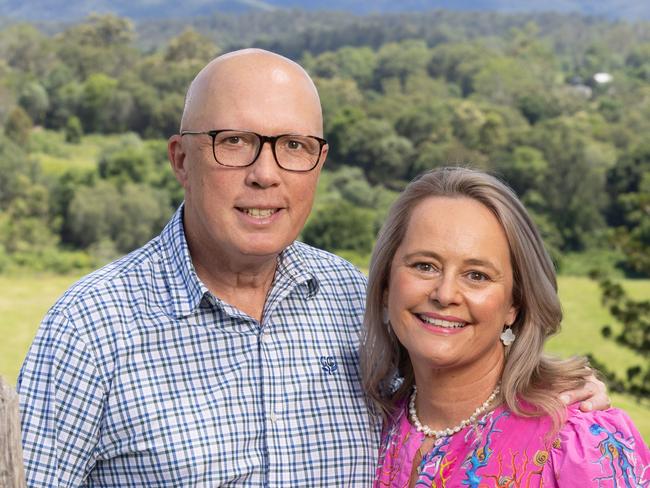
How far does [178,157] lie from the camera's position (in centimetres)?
217

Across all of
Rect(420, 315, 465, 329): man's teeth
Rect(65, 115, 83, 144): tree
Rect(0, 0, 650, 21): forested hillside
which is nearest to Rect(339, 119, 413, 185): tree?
Rect(65, 115, 83, 144): tree

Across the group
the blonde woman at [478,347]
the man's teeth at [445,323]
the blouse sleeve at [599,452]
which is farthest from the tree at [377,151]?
the blouse sleeve at [599,452]

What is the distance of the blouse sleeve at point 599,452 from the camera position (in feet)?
5.94

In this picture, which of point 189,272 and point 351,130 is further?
point 351,130

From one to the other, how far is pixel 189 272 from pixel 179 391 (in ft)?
0.85

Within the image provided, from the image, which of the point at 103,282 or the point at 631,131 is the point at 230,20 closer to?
the point at 631,131

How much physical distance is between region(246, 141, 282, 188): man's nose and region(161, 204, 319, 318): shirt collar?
224mm

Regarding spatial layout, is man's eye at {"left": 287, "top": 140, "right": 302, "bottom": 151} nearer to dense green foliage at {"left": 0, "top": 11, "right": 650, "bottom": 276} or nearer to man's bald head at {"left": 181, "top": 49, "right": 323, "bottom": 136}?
man's bald head at {"left": 181, "top": 49, "right": 323, "bottom": 136}

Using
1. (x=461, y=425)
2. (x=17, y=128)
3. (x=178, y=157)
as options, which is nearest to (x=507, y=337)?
(x=461, y=425)

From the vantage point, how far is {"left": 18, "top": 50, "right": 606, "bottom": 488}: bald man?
1892 mm

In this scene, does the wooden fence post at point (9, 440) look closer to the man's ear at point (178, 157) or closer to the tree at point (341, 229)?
the man's ear at point (178, 157)

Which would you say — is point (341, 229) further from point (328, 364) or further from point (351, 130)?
point (328, 364)

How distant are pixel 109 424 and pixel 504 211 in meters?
0.93

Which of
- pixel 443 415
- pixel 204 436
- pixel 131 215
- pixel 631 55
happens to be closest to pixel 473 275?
pixel 443 415
